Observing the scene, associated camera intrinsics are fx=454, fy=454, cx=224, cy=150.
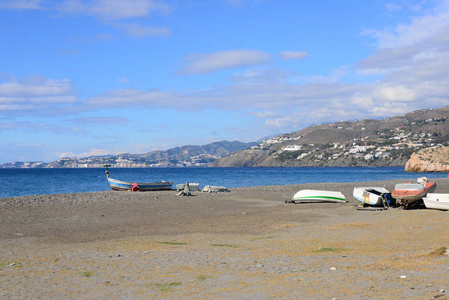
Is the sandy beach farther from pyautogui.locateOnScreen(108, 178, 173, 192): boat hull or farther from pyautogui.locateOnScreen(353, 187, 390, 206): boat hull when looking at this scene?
pyautogui.locateOnScreen(108, 178, 173, 192): boat hull

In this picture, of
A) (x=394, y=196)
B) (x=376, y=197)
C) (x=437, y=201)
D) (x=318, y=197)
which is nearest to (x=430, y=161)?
(x=318, y=197)

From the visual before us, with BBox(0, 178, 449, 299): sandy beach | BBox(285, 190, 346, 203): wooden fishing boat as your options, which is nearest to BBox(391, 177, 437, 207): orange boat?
BBox(0, 178, 449, 299): sandy beach

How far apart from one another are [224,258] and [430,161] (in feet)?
481

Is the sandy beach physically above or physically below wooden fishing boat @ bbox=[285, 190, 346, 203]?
above

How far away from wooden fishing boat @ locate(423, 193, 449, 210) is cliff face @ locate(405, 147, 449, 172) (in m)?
125

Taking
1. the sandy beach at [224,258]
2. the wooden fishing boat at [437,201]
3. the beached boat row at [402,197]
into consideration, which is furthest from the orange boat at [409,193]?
the sandy beach at [224,258]

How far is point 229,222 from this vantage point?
2595 cm

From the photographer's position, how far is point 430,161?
144875 millimetres

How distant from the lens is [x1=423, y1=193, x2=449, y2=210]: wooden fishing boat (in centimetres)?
2722

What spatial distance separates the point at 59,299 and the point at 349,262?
295 inches

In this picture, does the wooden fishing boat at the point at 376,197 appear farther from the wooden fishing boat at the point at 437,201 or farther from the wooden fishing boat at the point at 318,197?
the wooden fishing boat at the point at 318,197

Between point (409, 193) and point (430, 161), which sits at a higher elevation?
point (409, 193)

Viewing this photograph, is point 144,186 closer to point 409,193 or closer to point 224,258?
point 409,193

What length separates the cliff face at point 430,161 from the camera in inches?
5586
